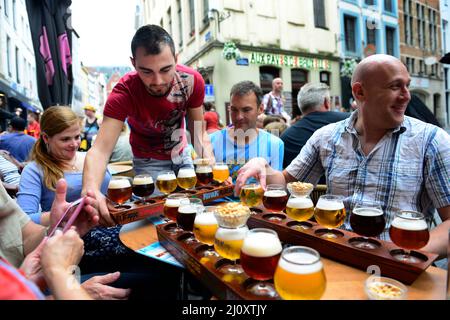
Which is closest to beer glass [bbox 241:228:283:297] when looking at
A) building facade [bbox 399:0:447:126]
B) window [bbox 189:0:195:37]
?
building facade [bbox 399:0:447:126]

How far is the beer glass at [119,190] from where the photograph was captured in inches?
65.9

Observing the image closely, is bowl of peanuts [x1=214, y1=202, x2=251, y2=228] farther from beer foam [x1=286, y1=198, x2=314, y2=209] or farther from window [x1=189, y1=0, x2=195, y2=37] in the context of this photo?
window [x1=189, y1=0, x2=195, y2=37]

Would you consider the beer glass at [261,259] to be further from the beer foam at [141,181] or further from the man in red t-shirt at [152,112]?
the beer foam at [141,181]

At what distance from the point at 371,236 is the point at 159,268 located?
3.57 feet

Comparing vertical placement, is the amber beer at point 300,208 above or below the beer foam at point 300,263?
above

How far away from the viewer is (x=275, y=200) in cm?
145

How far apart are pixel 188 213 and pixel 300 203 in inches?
18.6

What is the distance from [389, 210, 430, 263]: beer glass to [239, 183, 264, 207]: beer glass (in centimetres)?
65

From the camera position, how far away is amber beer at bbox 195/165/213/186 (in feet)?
6.66

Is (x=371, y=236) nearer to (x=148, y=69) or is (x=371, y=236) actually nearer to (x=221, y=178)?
(x=221, y=178)

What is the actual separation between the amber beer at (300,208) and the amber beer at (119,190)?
0.86 meters

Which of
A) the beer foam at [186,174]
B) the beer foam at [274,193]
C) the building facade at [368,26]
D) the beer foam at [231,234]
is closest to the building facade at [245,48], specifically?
the building facade at [368,26]

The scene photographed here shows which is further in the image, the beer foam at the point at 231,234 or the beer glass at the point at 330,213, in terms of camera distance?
the beer glass at the point at 330,213
